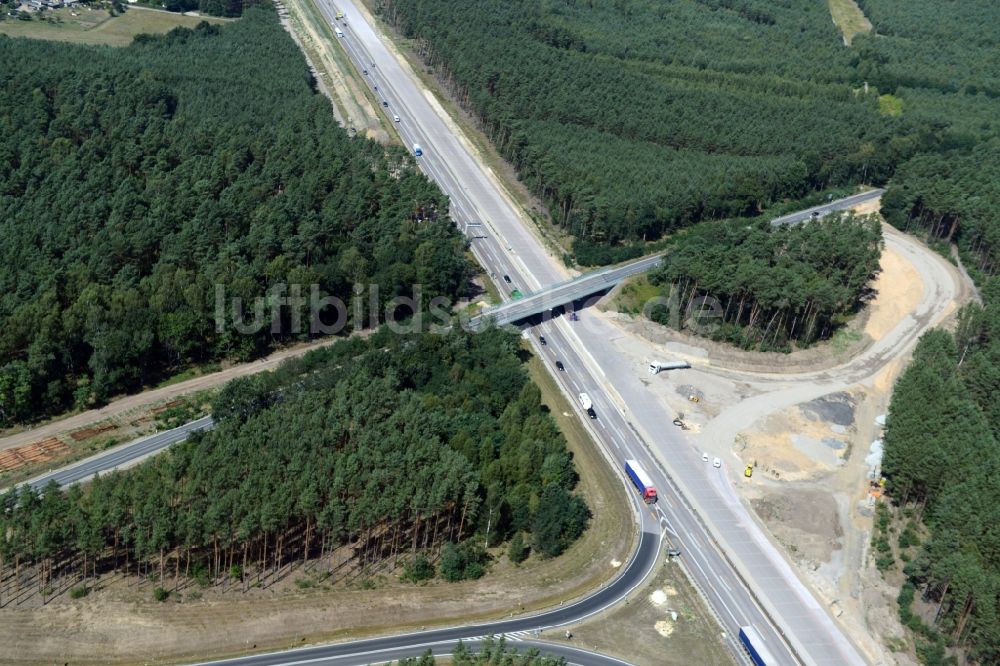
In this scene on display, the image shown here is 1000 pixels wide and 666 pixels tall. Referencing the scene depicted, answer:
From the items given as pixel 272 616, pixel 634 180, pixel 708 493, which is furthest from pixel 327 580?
pixel 634 180

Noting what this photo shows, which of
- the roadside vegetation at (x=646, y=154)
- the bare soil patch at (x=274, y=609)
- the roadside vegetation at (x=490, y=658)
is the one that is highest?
the roadside vegetation at (x=646, y=154)

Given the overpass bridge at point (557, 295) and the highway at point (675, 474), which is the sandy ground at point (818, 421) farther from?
the overpass bridge at point (557, 295)

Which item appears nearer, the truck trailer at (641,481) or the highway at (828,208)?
the truck trailer at (641,481)

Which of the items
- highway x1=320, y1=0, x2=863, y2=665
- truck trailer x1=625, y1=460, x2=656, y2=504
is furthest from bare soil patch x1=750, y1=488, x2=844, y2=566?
truck trailer x1=625, y1=460, x2=656, y2=504

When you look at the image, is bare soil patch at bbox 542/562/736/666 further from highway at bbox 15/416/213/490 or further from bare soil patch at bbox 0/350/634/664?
highway at bbox 15/416/213/490

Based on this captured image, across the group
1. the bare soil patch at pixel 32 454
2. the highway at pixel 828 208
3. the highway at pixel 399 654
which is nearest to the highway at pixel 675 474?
the highway at pixel 399 654

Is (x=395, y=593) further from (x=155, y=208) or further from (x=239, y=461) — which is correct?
(x=155, y=208)
